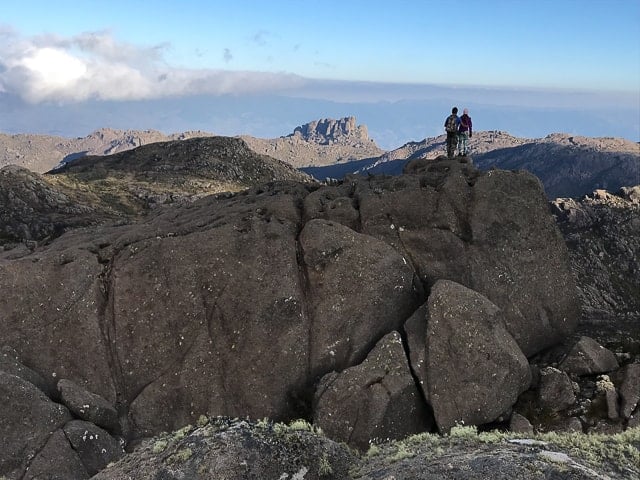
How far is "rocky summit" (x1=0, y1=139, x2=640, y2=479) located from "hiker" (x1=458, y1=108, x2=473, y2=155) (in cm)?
1162

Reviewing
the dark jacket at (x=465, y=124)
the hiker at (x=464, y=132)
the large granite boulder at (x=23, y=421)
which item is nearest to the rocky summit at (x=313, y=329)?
the large granite boulder at (x=23, y=421)

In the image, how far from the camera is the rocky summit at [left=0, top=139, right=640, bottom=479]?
2634cm

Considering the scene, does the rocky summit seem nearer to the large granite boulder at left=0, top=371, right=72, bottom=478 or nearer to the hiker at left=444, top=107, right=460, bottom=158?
the large granite boulder at left=0, top=371, right=72, bottom=478

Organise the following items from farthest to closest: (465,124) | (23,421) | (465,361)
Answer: (465,124), (465,361), (23,421)

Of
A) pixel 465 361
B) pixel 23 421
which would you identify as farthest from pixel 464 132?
pixel 23 421

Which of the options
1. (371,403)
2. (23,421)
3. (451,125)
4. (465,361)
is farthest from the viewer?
(451,125)

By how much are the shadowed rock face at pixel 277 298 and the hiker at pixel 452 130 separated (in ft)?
45.2

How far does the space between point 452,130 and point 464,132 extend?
1.30 meters

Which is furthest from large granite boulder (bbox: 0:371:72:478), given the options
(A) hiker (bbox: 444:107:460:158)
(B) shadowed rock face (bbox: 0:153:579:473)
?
(A) hiker (bbox: 444:107:460:158)

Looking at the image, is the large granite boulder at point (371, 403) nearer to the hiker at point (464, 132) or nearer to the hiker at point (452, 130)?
the hiker at point (464, 132)

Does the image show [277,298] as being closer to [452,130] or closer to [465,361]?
[465,361]

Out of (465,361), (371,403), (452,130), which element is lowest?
(371,403)

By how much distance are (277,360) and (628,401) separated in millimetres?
20713

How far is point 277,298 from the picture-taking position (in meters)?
30.9
